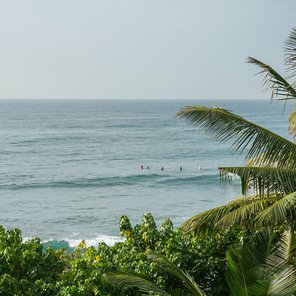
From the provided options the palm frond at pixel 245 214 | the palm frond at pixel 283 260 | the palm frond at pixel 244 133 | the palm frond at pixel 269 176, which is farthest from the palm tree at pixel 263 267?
the palm frond at pixel 244 133

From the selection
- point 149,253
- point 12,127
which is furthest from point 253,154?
point 12,127

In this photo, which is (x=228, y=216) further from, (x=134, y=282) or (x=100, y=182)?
(x=100, y=182)

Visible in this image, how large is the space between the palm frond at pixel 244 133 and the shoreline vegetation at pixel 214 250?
2cm

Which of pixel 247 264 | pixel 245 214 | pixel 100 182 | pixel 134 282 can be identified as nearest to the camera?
pixel 134 282

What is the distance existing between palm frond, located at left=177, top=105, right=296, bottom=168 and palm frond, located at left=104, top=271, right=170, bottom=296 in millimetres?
2552

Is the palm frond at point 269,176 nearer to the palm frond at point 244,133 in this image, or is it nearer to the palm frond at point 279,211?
the palm frond at point 244,133

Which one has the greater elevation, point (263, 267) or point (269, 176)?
point (269, 176)

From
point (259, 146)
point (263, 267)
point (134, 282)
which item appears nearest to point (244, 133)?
point (259, 146)

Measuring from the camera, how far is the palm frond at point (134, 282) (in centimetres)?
809

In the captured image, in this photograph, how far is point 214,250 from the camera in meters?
10.4

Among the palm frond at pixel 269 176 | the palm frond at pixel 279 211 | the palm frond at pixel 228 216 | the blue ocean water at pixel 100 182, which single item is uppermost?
the palm frond at pixel 269 176

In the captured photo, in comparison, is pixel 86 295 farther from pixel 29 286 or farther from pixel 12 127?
pixel 12 127

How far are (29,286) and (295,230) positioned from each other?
4491 millimetres

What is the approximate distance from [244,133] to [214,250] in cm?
260
